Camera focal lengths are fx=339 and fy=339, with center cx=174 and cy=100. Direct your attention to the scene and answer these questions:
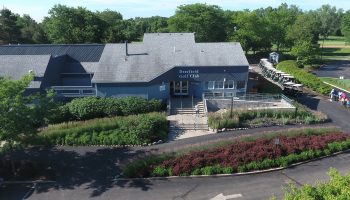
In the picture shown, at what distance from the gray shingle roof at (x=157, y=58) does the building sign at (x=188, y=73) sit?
0.66 meters

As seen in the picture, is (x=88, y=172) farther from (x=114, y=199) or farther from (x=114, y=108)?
(x=114, y=108)

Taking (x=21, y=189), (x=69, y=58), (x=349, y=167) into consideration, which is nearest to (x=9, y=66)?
(x=69, y=58)

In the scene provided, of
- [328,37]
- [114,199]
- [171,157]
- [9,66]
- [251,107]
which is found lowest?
[114,199]

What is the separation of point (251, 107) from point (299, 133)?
7000mm

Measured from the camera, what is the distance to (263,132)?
29625 millimetres

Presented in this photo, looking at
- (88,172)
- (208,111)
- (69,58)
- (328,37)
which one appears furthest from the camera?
(328,37)

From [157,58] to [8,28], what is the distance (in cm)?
5126

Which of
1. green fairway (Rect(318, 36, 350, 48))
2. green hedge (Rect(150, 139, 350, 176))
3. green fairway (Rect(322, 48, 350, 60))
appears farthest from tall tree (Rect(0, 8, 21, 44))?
green fairway (Rect(318, 36, 350, 48))

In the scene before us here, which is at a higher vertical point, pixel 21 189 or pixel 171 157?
pixel 171 157

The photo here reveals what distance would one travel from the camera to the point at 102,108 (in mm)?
32469

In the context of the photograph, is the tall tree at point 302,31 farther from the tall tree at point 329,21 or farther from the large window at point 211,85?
the tall tree at point 329,21

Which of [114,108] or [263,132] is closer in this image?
[263,132]

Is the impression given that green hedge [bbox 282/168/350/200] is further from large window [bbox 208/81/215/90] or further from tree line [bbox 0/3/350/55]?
tree line [bbox 0/3/350/55]

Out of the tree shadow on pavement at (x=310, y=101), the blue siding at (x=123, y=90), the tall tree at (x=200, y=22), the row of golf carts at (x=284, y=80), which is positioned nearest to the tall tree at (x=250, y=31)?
the tall tree at (x=200, y=22)
